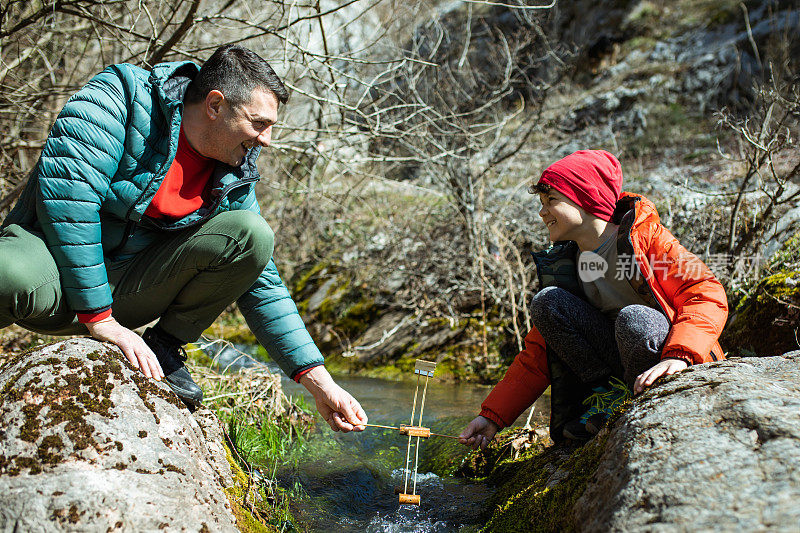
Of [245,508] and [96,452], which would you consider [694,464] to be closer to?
[245,508]

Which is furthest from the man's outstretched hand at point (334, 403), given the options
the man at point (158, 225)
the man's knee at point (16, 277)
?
the man's knee at point (16, 277)

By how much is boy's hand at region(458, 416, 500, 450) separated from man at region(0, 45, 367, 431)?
48 cm

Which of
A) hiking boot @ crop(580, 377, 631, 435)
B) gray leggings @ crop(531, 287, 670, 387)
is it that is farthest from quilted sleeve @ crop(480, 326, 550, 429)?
hiking boot @ crop(580, 377, 631, 435)

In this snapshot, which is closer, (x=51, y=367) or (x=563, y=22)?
(x=51, y=367)

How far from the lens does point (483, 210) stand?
19.2 feet

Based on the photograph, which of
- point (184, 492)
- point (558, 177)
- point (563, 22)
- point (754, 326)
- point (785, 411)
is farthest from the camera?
point (563, 22)

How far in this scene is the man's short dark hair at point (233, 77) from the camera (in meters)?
2.20

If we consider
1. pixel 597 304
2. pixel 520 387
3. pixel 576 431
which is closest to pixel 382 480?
pixel 520 387

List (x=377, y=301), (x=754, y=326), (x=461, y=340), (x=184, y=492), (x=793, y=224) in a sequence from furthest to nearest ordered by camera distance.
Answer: (x=377, y=301) < (x=461, y=340) < (x=793, y=224) < (x=754, y=326) < (x=184, y=492)

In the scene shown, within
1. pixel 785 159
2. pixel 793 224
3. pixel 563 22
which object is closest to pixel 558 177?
pixel 793 224

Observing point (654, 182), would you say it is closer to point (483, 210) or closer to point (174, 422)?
point (483, 210)

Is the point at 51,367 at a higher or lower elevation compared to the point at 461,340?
higher

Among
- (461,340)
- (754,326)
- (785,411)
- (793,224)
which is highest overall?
(785,411)

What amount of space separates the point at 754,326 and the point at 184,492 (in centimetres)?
316
